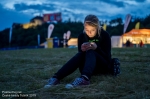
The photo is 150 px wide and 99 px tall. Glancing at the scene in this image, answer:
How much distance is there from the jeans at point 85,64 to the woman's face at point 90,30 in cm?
21

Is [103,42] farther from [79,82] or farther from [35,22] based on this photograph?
[35,22]

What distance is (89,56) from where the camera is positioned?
2285 mm

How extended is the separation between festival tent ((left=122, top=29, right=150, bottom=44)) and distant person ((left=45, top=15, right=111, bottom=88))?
21.9 metres

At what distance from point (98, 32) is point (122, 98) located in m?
1.05

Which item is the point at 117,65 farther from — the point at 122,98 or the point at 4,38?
the point at 4,38

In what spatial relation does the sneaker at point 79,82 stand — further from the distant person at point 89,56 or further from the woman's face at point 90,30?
the woman's face at point 90,30

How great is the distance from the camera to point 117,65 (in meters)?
2.54

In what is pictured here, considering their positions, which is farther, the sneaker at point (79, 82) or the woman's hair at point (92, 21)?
the woman's hair at point (92, 21)

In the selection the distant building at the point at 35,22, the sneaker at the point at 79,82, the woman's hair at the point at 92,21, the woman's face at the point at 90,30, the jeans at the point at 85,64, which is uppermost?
the distant building at the point at 35,22

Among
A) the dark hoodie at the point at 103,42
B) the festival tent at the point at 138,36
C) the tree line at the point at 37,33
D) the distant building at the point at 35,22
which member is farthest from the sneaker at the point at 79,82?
the distant building at the point at 35,22

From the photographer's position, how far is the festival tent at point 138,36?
2362 centimetres

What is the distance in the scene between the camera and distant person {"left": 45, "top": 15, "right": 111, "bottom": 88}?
215cm

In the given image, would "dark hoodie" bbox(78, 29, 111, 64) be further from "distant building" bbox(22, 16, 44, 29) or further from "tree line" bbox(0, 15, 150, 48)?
"distant building" bbox(22, 16, 44, 29)

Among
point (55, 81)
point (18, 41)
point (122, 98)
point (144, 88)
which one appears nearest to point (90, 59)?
point (55, 81)
